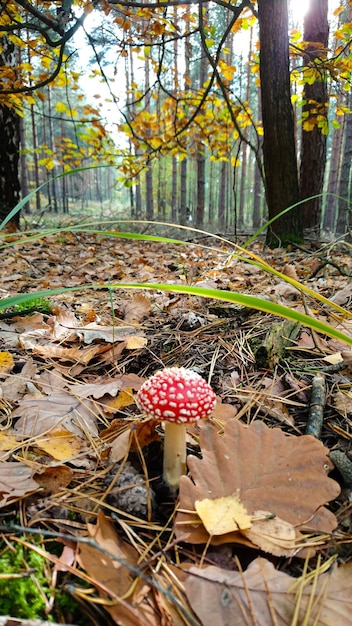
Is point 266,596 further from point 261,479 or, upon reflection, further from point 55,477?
point 55,477

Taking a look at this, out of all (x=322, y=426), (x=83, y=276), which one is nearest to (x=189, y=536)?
(x=322, y=426)

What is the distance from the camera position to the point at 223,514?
929mm

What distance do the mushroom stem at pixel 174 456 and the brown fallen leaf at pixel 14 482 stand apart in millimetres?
356

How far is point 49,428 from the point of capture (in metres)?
1.33

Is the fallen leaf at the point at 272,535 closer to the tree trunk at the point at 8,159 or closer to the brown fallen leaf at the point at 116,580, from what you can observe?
the brown fallen leaf at the point at 116,580

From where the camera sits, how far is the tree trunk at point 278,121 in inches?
154

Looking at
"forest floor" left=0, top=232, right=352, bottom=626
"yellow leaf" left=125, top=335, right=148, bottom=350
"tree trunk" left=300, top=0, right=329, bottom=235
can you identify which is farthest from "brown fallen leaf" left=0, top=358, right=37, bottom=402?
"tree trunk" left=300, top=0, right=329, bottom=235

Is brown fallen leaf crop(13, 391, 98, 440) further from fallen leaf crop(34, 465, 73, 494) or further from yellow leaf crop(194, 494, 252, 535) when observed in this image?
yellow leaf crop(194, 494, 252, 535)

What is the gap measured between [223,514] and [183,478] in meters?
0.14

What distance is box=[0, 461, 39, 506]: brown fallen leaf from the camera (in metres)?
1.01

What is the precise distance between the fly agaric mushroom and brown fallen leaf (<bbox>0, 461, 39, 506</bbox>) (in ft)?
1.19

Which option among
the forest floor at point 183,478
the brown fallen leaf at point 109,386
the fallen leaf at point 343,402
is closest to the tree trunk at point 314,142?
the forest floor at point 183,478

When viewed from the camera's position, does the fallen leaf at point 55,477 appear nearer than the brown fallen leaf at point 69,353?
Yes

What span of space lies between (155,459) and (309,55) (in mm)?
4776
